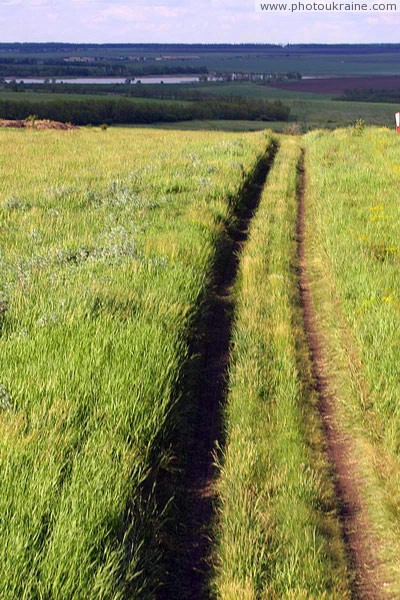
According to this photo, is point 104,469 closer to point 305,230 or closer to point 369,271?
point 369,271

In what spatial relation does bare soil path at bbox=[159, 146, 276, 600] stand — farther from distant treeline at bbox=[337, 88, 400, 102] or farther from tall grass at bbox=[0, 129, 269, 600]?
distant treeline at bbox=[337, 88, 400, 102]

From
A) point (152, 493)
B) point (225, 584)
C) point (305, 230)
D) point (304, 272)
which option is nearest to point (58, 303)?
point (152, 493)

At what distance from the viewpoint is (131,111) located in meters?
82.4

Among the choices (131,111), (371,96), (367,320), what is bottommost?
(367,320)

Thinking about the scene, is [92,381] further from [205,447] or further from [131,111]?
[131,111]

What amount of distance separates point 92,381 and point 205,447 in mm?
1080

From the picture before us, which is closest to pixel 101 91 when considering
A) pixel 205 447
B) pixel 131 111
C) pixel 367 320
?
pixel 131 111

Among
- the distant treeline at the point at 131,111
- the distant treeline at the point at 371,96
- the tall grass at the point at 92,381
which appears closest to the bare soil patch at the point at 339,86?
the distant treeline at the point at 371,96

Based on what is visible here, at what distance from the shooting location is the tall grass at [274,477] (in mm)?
4070

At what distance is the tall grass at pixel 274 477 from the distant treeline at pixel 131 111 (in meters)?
73.3

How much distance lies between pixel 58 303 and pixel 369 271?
4.43 metres

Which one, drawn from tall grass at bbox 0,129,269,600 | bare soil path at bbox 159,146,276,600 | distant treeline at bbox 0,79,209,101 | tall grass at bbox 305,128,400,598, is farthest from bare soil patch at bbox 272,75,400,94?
bare soil path at bbox 159,146,276,600

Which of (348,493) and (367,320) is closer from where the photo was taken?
(348,493)

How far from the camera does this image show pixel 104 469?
4.36m
